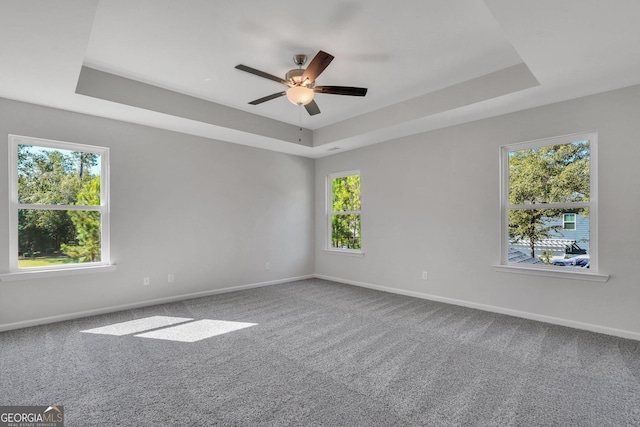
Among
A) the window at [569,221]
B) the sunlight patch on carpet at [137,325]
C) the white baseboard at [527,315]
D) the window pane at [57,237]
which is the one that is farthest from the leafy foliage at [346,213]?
the window pane at [57,237]

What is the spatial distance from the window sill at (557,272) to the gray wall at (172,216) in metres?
3.65

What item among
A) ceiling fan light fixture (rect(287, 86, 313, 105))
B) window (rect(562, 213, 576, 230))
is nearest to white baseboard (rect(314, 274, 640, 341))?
window (rect(562, 213, 576, 230))

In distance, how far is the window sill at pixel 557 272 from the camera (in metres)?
3.26

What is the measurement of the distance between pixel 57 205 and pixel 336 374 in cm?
376

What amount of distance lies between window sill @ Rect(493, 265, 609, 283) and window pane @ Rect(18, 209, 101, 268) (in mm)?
5193

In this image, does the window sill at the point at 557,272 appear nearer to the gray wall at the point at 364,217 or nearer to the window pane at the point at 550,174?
the gray wall at the point at 364,217

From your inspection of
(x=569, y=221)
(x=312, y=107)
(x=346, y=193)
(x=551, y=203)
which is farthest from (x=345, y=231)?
(x=569, y=221)

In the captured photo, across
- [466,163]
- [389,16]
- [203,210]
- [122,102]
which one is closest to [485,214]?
[466,163]

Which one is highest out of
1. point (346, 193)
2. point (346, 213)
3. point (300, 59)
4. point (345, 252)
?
point (300, 59)

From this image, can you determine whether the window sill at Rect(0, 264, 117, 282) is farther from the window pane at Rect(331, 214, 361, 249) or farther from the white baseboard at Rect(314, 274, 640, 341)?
the white baseboard at Rect(314, 274, 640, 341)

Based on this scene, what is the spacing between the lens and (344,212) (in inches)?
236

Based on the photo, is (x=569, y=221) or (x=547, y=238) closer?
(x=569, y=221)

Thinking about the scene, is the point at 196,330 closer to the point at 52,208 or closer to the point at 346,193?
the point at 52,208

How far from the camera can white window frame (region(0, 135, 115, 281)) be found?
3.43 m
